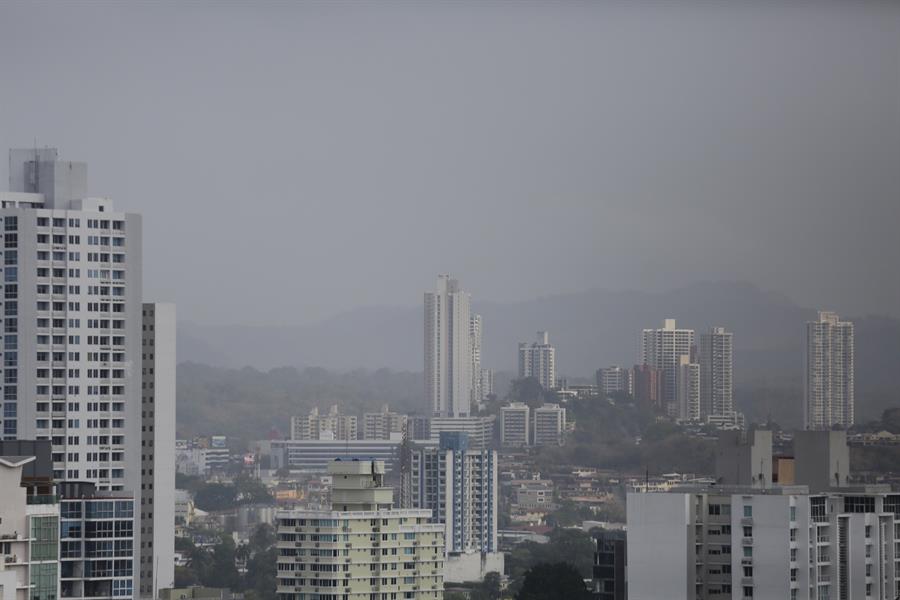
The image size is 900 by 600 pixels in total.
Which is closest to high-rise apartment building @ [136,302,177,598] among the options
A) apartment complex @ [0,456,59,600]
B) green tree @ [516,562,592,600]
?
green tree @ [516,562,592,600]

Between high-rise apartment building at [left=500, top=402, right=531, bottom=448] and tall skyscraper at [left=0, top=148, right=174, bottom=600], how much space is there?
778 cm

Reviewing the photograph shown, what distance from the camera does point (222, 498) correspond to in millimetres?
18906

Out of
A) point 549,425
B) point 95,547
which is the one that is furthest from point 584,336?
point 95,547

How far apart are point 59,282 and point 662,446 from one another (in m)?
5.08

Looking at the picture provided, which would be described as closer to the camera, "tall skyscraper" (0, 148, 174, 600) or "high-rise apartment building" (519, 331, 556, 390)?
"tall skyscraper" (0, 148, 174, 600)

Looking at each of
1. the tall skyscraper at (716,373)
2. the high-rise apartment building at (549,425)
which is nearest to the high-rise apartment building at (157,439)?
the tall skyscraper at (716,373)

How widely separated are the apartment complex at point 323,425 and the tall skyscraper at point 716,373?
152 inches

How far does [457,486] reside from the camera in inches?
730

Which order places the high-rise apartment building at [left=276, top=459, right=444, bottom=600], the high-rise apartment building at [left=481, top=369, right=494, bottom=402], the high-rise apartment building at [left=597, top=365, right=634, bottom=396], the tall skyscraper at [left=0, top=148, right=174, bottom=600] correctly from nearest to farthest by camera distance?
the high-rise apartment building at [left=276, top=459, right=444, bottom=600], the tall skyscraper at [left=0, top=148, right=174, bottom=600], the high-rise apartment building at [left=597, top=365, right=634, bottom=396], the high-rise apartment building at [left=481, top=369, right=494, bottom=402]

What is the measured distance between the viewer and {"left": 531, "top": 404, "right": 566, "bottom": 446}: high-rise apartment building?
18219mm

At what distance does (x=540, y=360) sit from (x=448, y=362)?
1.22 metres

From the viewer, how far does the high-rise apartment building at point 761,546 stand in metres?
8.40

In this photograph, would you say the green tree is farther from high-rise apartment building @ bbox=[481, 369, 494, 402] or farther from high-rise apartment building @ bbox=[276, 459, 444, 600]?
high-rise apartment building @ bbox=[481, 369, 494, 402]

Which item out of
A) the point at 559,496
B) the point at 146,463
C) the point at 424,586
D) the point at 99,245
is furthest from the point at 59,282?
the point at 559,496
